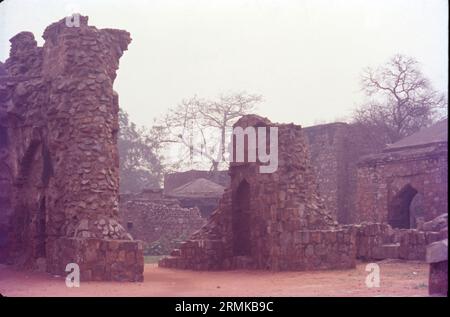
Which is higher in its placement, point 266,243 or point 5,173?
point 5,173

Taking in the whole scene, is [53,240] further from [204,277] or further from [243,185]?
[243,185]

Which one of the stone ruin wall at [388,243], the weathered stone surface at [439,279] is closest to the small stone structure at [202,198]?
the stone ruin wall at [388,243]

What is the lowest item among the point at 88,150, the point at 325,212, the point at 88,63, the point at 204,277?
the point at 204,277

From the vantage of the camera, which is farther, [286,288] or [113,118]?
[113,118]

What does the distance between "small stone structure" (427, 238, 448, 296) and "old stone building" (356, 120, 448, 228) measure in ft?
47.9

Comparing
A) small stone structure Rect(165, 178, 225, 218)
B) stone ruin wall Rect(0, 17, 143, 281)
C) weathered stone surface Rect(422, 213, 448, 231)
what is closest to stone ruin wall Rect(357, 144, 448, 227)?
weathered stone surface Rect(422, 213, 448, 231)

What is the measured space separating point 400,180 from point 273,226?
11253mm

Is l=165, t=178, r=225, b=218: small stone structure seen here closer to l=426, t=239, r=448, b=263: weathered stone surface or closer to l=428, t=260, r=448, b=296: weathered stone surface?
l=428, t=260, r=448, b=296: weathered stone surface

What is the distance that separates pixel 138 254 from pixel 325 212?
5027mm

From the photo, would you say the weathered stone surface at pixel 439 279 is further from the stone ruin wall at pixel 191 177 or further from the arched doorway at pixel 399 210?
the stone ruin wall at pixel 191 177

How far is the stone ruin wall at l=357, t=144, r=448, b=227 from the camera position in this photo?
23328mm

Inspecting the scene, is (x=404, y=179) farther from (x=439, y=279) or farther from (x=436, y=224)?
(x=439, y=279)

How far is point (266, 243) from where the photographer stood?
15.3 m
